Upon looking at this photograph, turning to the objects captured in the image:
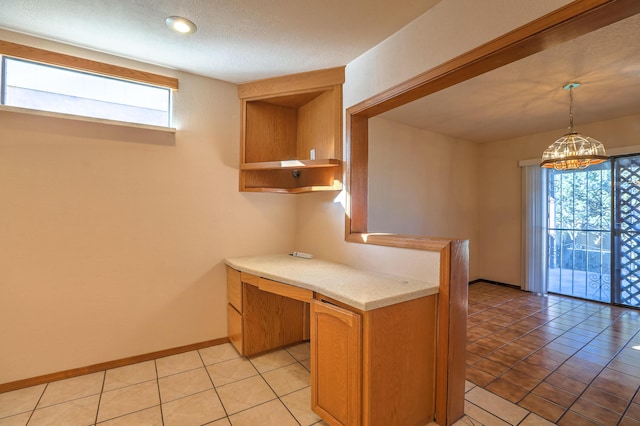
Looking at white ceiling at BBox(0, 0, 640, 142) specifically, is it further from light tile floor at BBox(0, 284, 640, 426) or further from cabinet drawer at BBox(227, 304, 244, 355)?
light tile floor at BBox(0, 284, 640, 426)

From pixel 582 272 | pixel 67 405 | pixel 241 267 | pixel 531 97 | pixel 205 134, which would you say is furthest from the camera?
pixel 582 272

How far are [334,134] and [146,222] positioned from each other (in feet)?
5.90

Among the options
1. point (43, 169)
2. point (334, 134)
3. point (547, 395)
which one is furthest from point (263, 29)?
point (547, 395)

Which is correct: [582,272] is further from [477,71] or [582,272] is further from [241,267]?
[241,267]

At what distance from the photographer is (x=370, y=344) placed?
144cm

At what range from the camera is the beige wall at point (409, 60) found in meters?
1.42

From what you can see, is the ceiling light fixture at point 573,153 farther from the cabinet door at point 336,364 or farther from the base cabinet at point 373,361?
the cabinet door at point 336,364

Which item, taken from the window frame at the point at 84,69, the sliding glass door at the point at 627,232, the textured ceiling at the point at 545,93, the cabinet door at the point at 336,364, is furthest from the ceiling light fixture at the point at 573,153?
the window frame at the point at 84,69

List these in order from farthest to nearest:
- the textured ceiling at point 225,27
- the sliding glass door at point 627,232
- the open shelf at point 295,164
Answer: the sliding glass door at point 627,232 < the open shelf at point 295,164 < the textured ceiling at point 225,27

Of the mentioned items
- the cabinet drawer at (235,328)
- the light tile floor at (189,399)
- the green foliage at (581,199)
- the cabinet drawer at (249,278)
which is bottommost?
the light tile floor at (189,399)

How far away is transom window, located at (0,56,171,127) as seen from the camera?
81.4 inches

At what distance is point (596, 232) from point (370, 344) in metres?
4.74

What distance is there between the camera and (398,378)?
5.10ft

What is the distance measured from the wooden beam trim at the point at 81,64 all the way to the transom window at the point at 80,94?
0.07 meters
